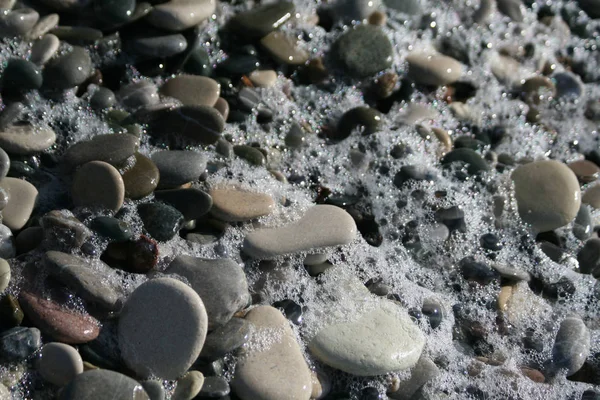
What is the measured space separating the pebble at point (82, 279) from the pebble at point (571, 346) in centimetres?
144

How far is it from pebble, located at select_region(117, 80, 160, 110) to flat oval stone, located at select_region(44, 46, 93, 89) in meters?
0.16

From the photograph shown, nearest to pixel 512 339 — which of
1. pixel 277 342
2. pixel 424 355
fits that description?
pixel 424 355

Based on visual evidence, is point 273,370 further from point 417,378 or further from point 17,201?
point 17,201

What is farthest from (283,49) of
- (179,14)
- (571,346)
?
(571,346)

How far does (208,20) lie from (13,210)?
1.26 metres

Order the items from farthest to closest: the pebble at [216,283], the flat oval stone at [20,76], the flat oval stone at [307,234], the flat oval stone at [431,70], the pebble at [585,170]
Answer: the flat oval stone at [431,70] → the pebble at [585,170] → the flat oval stone at [20,76] → the flat oval stone at [307,234] → the pebble at [216,283]

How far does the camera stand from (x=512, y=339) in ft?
7.93

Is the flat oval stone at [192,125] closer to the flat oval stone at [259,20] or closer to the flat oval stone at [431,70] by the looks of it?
the flat oval stone at [259,20]

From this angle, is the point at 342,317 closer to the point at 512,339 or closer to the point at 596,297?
the point at 512,339

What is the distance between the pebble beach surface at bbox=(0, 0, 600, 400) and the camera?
78.3 inches

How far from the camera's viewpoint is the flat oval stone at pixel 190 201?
7.59 ft

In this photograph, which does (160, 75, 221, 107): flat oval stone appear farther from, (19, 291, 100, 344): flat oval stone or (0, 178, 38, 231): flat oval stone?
(19, 291, 100, 344): flat oval stone

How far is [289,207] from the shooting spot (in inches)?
97.7

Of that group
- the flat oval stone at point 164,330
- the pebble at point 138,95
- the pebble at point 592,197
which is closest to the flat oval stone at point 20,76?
the pebble at point 138,95
